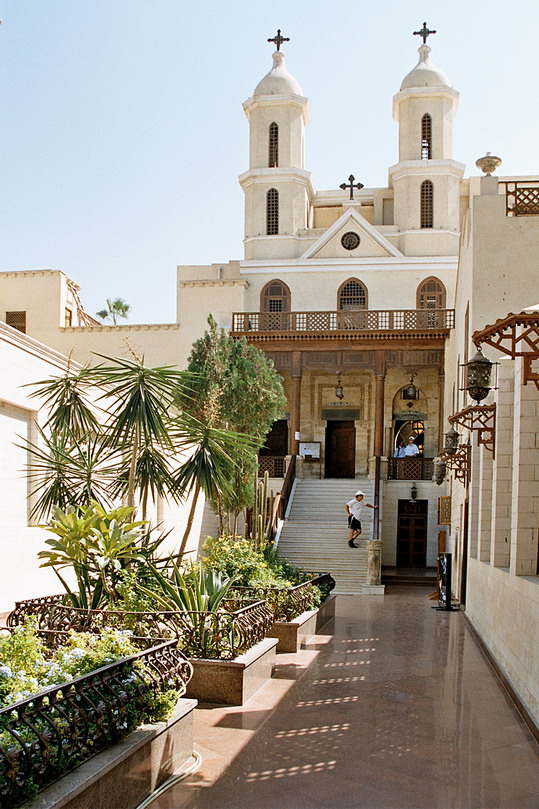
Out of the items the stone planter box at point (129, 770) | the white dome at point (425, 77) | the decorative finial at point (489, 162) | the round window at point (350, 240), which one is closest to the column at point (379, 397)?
the round window at point (350, 240)

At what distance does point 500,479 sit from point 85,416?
215 inches

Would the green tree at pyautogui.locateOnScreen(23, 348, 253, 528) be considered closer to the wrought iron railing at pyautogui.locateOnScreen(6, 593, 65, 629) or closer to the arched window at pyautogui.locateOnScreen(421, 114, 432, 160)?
the wrought iron railing at pyautogui.locateOnScreen(6, 593, 65, 629)

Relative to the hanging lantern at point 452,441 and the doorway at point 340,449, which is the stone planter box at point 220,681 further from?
the doorway at point 340,449

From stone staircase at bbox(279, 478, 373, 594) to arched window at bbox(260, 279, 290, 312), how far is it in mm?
7060

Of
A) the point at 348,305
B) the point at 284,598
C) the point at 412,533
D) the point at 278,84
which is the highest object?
the point at 278,84

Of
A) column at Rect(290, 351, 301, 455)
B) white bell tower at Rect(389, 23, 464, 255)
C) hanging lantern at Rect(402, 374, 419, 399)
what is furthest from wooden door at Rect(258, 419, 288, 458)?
white bell tower at Rect(389, 23, 464, 255)

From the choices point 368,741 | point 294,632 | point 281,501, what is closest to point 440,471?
point 281,501

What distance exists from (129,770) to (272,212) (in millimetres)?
29219

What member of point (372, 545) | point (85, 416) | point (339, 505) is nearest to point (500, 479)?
point (85, 416)

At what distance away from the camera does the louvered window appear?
31297mm

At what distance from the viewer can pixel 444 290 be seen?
30.3 metres

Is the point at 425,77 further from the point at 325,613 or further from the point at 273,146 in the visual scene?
the point at 325,613

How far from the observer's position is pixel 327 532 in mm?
23688

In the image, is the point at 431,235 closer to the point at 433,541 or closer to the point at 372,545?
the point at 433,541
